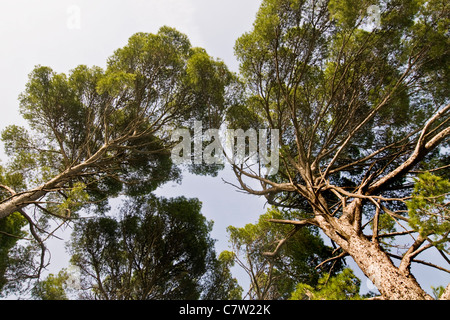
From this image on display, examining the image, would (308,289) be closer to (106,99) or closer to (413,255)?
(413,255)

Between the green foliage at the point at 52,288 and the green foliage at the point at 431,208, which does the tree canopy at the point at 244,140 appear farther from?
the green foliage at the point at 431,208

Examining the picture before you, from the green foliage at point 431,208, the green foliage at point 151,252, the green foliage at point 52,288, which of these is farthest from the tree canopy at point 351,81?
the green foliage at point 52,288

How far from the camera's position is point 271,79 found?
22.9ft

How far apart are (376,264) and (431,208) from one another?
106 cm

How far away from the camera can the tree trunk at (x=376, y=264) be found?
2.25 metres

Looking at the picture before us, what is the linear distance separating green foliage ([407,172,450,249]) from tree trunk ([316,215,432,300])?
65 cm

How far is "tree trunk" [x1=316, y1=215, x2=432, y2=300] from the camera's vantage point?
225 cm

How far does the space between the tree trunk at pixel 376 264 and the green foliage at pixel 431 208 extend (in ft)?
2.13

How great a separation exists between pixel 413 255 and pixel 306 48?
590 centimetres

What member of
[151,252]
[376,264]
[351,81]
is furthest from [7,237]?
[351,81]

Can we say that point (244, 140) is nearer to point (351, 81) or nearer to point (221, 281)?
point (351, 81)

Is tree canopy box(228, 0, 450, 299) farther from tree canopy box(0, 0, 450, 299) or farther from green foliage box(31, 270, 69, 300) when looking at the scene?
green foliage box(31, 270, 69, 300)
